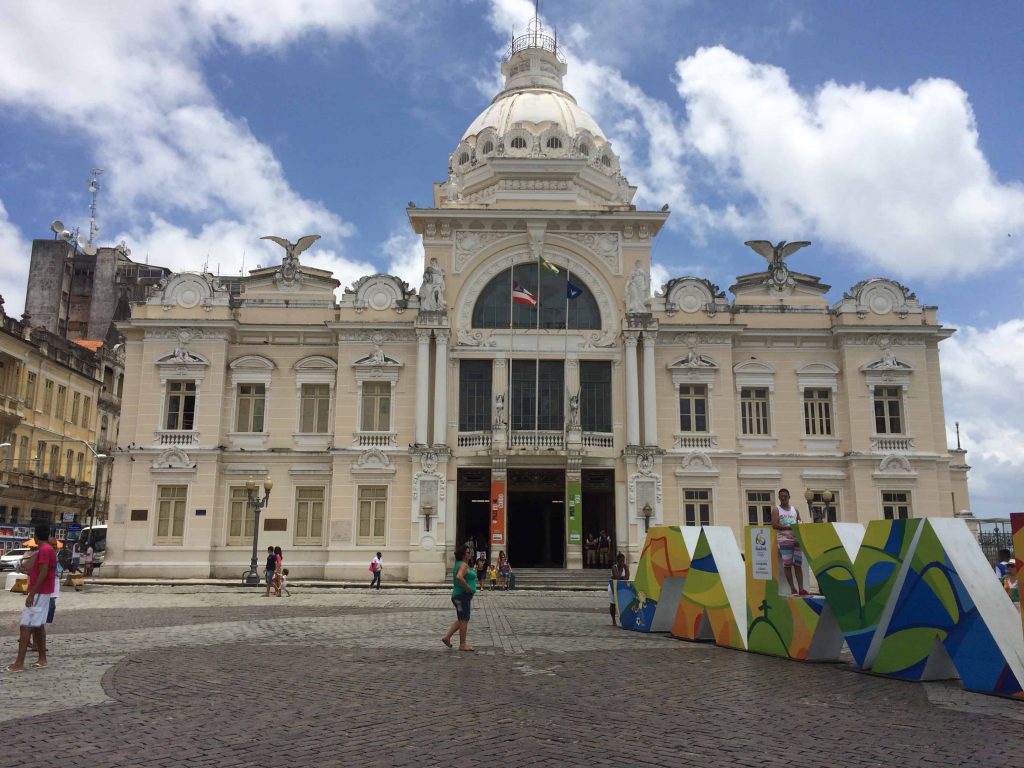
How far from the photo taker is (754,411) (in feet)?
120

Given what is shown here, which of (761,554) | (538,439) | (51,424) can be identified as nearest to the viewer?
(761,554)

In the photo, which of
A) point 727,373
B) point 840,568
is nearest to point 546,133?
point 727,373

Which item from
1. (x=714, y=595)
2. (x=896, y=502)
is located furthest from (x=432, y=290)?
(x=714, y=595)

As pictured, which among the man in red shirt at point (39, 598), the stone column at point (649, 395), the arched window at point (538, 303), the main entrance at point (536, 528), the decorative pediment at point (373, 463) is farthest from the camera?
the main entrance at point (536, 528)

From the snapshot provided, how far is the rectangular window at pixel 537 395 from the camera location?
35719 millimetres

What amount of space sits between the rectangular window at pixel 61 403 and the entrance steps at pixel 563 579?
102 feet

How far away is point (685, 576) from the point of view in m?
16.5

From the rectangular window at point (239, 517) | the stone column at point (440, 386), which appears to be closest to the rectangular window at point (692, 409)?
the stone column at point (440, 386)

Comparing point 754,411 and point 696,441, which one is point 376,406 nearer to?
point 696,441

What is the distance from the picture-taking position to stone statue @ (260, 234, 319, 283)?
3747cm

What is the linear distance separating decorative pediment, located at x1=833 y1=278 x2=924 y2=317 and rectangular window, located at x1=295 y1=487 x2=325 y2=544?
23027 millimetres

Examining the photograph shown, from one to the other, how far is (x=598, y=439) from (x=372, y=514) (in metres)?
9.56

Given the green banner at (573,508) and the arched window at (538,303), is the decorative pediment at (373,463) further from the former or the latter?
the green banner at (573,508)

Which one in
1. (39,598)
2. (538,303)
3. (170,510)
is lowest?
(39,598)
